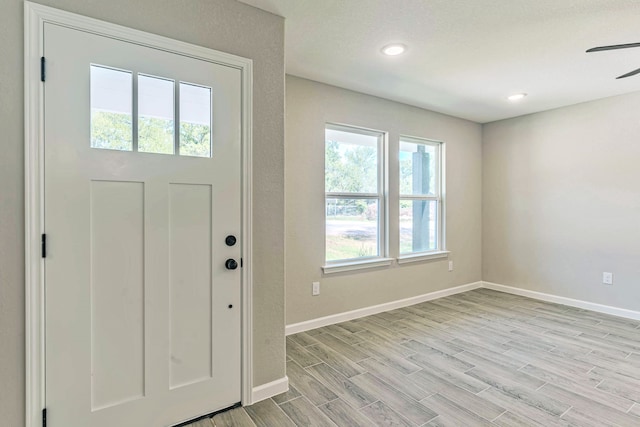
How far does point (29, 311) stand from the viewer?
4.77 feet

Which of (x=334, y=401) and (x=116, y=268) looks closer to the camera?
(x=116, y=268)

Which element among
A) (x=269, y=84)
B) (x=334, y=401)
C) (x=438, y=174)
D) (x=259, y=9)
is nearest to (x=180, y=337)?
(x=334, y=401)

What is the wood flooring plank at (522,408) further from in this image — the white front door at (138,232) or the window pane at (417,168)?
the window pane at (417,168)

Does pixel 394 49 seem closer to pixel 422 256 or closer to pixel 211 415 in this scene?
pixel 422 256

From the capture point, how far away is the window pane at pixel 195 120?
1.82m

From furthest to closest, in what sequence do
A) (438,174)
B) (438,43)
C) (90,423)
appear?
(438,174) < (438,43) < (90,423)

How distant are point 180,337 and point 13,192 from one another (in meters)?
1.06

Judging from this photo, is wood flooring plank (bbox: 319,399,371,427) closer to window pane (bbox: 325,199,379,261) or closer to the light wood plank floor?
the light wood plank floor

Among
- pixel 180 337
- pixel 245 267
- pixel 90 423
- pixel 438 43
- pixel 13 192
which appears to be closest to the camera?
pixel 13 192

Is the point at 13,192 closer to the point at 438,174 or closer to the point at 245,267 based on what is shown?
the point at 245,267

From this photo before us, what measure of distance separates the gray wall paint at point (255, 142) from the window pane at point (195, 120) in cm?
29

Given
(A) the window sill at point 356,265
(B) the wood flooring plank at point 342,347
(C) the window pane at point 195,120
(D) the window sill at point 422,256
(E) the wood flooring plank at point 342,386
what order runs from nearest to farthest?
(C) the window pane at point 195,120 < (E) the wood flooring plank at point 342,386 < (B) the wood flooring plank at point 342,347 < (A) the window sill at point 356,265 < (D) the window sill at point 422,256

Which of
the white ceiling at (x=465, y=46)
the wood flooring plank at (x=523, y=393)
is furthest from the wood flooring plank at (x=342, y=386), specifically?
the white ceiling at (x=465, y=46)

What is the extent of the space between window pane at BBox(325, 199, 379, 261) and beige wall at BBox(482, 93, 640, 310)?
88.6 inches
